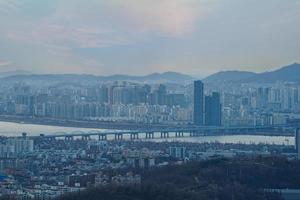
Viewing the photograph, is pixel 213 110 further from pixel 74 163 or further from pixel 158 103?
pixel 74 163

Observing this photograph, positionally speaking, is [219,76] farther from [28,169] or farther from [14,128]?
[28,169]

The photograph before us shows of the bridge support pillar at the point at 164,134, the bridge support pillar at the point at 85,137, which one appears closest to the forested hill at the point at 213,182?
the bridge support pillar at the point at 85,137

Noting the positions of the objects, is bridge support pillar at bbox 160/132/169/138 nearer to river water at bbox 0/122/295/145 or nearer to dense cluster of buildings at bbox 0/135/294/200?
river water at bbox 0/122/295/145

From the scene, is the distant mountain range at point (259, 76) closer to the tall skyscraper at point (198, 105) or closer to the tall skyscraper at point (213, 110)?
the tall skyscraper at point (198, 105)

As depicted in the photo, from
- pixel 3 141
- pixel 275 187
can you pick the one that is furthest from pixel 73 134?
pixel 275 187

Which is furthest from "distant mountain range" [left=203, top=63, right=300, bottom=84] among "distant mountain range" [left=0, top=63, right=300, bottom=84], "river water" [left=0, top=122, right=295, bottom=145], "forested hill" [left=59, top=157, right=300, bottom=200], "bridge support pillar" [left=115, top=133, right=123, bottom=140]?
"forested hill" [left=59, top=157, right=300, bottom=200]

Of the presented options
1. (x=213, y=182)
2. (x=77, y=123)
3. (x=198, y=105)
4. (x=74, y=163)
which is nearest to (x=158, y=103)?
(x=198, y=105)
